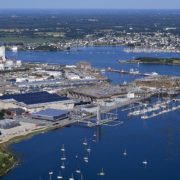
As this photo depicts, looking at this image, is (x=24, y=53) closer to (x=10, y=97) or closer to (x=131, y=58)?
(x=131, y=58)

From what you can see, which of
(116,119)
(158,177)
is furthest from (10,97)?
(158,177)

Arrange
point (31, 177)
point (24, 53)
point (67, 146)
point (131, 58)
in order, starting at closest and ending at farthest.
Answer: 1. point (31, 177)
2. point (67, 146)
3. point (131, 58)
4. point (24, 53)

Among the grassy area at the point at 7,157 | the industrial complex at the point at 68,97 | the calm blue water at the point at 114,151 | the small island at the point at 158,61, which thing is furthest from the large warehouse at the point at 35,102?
the small island at the point at 158,61

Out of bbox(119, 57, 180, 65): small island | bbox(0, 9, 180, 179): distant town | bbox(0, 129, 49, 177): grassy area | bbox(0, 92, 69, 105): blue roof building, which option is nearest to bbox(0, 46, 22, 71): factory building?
bbox(0, 9, 180, 179): distant town

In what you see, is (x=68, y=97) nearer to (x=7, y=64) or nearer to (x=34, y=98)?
(x=34, y=98)

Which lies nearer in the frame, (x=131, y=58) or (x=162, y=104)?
(x=162, y=104)

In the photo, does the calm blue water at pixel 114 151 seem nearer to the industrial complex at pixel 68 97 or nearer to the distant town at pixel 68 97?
the distant town at pixel 68 97
